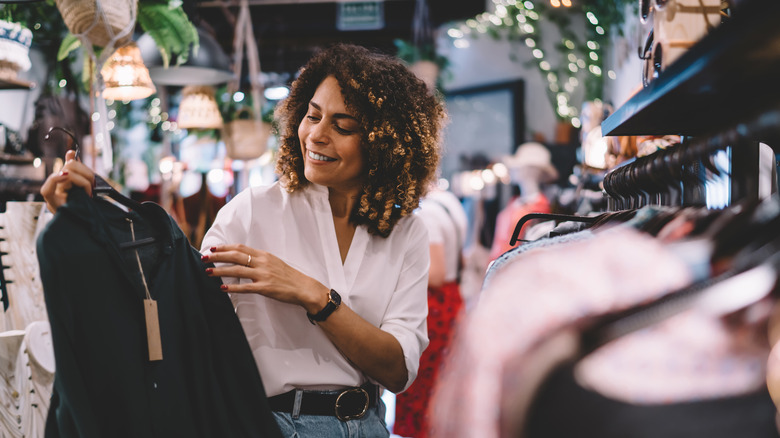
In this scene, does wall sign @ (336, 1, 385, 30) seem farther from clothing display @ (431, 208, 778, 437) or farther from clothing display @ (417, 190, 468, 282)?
clothing display @ (431, 208, 778, 437)

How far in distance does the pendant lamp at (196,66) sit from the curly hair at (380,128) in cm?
173

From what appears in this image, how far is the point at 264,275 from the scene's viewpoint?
4.45 ft

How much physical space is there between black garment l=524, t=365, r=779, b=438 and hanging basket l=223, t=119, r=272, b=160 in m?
3.81

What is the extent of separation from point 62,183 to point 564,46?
515 cm

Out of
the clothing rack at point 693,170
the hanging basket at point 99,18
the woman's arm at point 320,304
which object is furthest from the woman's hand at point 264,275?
the hanging basket at point 99,18

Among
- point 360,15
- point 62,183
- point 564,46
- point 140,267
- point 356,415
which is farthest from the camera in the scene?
point 360,15

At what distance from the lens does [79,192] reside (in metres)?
1.19

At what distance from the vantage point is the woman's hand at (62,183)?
3.84ft

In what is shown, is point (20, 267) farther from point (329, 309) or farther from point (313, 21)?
point (313, 21)

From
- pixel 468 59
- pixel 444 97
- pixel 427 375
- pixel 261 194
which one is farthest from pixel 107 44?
pixel 468 59

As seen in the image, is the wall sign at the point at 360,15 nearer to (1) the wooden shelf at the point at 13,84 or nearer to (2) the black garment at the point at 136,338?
(1) the wooden shelf at the point at 13,84

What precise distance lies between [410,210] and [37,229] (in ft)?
3.62

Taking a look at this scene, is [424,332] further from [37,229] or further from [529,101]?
[529,101]

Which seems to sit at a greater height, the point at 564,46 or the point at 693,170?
the point at 564,46
